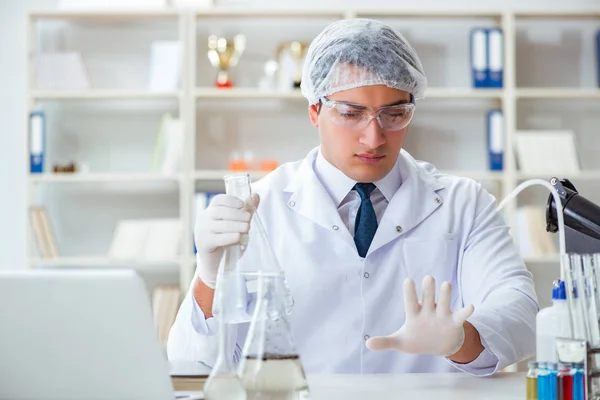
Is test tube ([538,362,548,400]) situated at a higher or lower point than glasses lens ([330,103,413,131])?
lower

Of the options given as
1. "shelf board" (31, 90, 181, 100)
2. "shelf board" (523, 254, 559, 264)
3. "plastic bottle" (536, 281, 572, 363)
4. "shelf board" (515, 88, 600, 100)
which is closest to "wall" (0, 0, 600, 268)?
"shelf board" (31, 90, 181, 100)

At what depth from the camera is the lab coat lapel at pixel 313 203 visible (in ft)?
6.10

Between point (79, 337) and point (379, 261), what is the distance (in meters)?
1.05

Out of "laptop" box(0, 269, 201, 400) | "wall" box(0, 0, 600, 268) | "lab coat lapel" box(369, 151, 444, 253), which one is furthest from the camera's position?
"wall" box(0, 0, 600, 268)

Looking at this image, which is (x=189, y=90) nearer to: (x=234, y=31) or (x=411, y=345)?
(x=234, y=31)

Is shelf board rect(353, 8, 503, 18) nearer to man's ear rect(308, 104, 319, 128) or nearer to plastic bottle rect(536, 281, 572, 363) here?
man's ear rect(308, 104, 319, 128)

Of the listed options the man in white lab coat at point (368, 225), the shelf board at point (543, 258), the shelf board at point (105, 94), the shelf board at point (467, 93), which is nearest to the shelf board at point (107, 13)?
the shelf board at point (105, 94)

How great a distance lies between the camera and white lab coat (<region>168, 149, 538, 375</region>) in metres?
1.79

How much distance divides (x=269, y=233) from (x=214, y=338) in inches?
17.4

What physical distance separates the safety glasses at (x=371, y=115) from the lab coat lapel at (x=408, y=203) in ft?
0.69

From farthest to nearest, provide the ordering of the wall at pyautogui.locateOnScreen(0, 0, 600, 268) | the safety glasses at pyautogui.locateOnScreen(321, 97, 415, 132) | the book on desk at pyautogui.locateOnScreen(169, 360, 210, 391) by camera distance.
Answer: the wall at pyautogui.locateOnScreen(0, 0, 600, 268)
the safety glasses at pyautogui.locateOnScreen(321, 97, 415, 132)
the book on desk at pyautogui.locateOnScreen(169, 360, 210, 391)

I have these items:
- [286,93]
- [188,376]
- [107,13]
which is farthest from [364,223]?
[107,13]

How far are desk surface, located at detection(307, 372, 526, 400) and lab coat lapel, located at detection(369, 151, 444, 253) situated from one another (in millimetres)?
528

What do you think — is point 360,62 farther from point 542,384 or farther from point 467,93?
point 467,93
